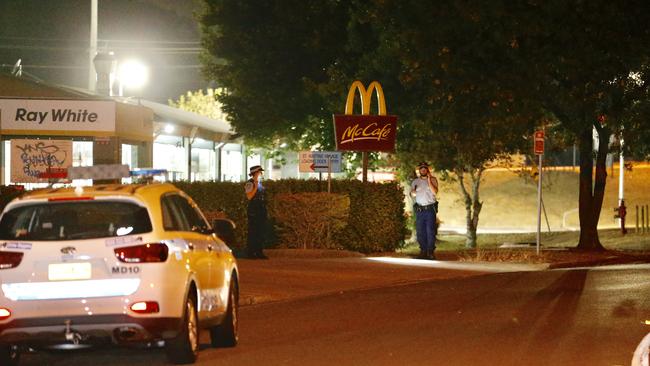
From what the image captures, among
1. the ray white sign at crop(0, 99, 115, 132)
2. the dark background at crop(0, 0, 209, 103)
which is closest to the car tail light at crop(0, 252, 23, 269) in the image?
the ray white sign at crop(0, 99, 115, 132)

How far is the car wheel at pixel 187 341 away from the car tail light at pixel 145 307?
1.44 feet

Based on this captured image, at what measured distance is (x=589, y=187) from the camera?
3119cm

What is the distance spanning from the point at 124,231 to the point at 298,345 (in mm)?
2754

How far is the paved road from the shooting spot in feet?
39.2

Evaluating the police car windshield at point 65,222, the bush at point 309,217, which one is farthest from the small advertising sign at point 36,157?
the police car windshield at point 65,222

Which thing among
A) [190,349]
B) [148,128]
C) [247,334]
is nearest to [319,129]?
[148,128]

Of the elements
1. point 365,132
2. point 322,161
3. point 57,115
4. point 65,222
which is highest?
point 57,115

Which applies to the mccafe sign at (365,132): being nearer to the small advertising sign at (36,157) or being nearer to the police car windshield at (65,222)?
the small advertising sign at (36,157)

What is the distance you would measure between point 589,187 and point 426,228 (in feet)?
21.8

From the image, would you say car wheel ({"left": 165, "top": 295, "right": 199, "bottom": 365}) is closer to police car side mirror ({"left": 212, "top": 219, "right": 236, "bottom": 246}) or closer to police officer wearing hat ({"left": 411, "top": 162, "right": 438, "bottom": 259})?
police car side mirror ({"left": 212, "top": 219, "right": 236, "bottom": 246})

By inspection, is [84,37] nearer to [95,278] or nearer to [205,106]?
[205,106]

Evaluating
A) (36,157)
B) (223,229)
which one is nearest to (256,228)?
(36,157)

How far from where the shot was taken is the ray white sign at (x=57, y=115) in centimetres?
2702

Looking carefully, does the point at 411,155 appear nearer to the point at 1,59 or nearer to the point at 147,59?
the point at 1,59
